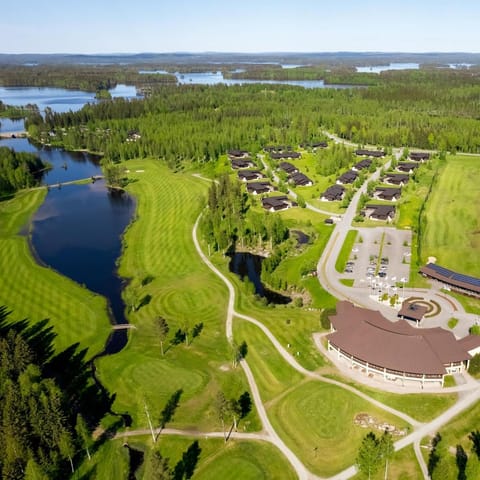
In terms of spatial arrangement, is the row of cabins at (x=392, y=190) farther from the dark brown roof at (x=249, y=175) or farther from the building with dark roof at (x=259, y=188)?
the dark brown roof at (x=249, y=175)

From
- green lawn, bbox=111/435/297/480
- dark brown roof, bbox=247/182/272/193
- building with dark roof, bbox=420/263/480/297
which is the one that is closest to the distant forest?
dark brown roof, bbox=247/182/272/193

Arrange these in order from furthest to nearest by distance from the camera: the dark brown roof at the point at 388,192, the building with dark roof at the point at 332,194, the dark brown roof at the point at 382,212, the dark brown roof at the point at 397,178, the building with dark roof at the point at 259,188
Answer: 1. the dark brown roof at the point at 397,178
2. the building with dark roof at the point at 259,188
3. the building with dark roof at the point at 332,194
4. the dark brown roof at the point at 388,192
5. the dark brown roof at the point at 382,212

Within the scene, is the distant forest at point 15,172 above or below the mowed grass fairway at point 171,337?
above

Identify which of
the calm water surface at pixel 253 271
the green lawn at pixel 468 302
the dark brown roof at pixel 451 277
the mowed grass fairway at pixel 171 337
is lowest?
the calm water surface at pixel 253 271

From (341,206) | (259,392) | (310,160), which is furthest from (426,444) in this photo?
(310,160)

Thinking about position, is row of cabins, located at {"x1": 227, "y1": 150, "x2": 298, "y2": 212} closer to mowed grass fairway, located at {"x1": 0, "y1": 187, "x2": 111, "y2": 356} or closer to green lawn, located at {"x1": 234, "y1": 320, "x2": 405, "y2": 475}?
mowed grass fairway, located at {"x1": 0, "y1": 187, "x2": 111, "y2": 356}

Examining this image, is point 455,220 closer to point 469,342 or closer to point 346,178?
point 346,178

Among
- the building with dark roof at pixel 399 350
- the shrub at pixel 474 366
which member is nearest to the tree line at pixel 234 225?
the building with dark roof at pixel 399 350
